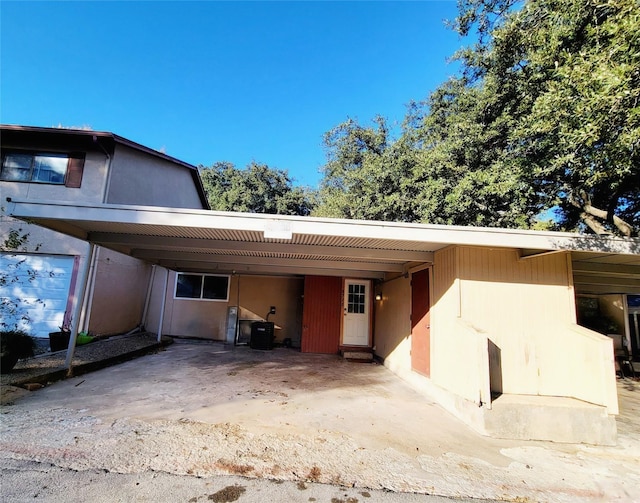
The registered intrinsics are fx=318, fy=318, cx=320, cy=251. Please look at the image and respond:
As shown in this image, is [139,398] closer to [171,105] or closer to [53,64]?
[53,64]

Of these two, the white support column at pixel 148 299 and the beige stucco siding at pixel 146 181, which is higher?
the beige stucco siding at pixel 146 181

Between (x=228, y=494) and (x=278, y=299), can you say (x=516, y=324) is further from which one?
(x=278, y=299)

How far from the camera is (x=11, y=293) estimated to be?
7270 millimetres

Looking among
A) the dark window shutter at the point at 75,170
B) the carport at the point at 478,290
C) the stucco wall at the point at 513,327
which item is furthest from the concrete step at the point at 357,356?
the dark window shutter at the point at 75,170

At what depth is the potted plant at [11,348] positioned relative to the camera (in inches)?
180

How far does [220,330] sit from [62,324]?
12.8 ft

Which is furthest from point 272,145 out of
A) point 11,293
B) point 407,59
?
point 11,293

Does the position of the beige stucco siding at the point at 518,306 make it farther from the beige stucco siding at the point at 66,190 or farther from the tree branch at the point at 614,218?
the beige stucco siding at the point at 66,190

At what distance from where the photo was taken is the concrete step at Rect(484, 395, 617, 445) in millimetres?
3639

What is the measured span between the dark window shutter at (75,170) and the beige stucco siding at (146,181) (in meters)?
0.67

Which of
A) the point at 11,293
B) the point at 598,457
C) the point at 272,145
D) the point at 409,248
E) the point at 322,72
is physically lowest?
the point at 598,457

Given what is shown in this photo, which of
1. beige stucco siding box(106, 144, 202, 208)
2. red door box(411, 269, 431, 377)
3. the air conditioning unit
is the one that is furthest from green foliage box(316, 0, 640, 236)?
beige stucco siding box(106, 144, 202, 208)

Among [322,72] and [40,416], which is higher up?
[322,72]

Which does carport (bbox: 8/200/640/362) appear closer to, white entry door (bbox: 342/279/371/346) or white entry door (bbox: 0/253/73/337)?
white entry door (bbox: 342/279/371/346)
